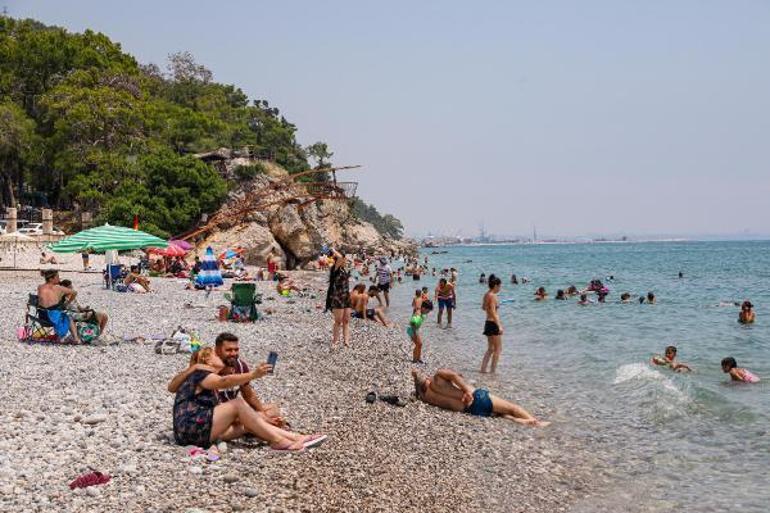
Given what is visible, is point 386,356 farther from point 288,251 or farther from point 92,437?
point 288,251

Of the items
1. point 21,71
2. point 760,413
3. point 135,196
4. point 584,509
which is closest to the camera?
point 584,509

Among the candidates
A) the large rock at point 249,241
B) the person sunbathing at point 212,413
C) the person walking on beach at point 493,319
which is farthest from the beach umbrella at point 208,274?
the person sunbathing at point 212,413

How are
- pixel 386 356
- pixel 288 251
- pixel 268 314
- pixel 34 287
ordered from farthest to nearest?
pixel 288 251 < pixel 34 287 < pixel 268 314 < pixel 386 356

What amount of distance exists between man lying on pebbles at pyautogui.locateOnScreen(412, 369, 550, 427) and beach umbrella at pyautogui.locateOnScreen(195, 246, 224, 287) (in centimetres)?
1734

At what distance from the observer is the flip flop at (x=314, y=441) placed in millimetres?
6782

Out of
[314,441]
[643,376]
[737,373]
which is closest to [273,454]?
[314,441]

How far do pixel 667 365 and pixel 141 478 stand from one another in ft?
37.4

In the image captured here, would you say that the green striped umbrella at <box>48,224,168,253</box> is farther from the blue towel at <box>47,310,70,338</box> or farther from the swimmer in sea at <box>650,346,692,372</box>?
the swimmer in sea at <box>650,346,692,372</box>

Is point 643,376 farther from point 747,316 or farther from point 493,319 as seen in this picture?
point 747,316

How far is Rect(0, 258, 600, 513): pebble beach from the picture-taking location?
18.0 ft

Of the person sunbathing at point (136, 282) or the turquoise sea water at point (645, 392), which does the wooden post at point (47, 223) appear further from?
the turquoise sea water at point (645, 392)

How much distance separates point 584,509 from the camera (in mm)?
Result: 6426

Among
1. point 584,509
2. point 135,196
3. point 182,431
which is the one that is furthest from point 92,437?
point 135,196

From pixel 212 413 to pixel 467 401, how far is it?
4.00 metres
